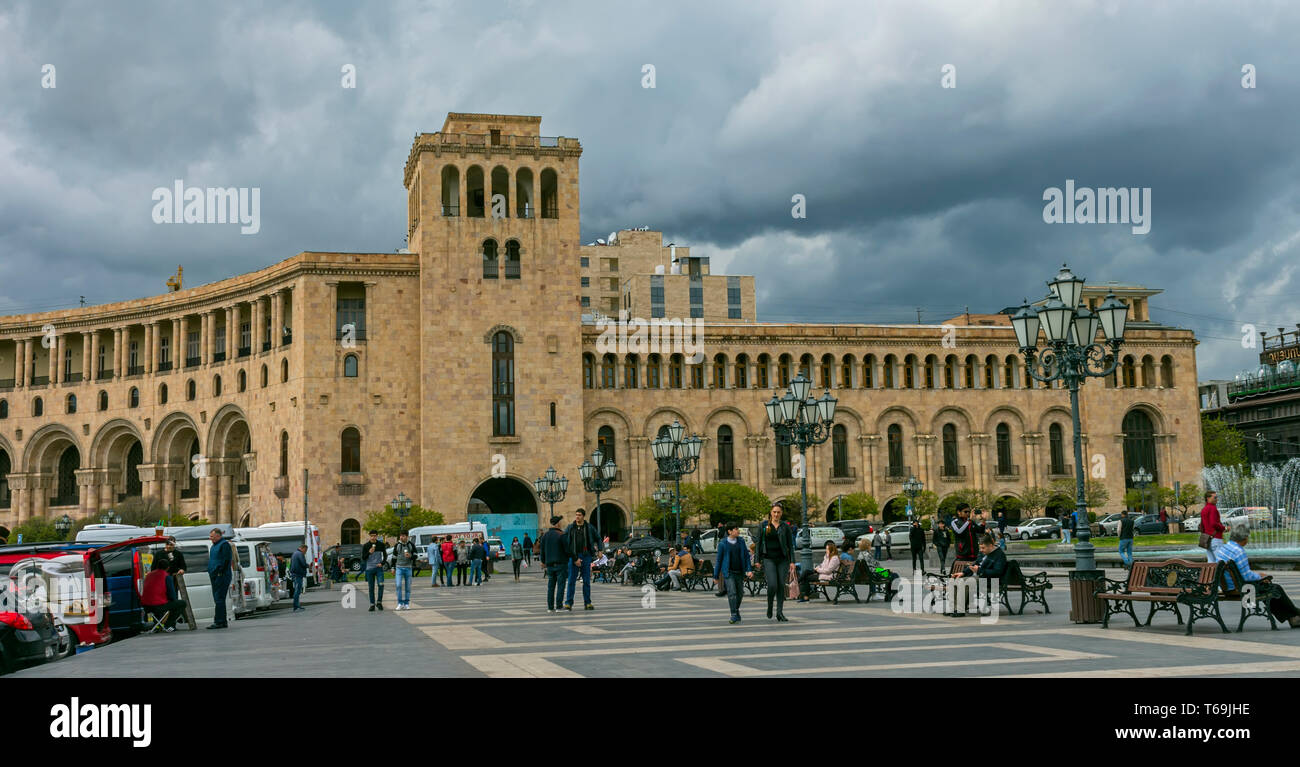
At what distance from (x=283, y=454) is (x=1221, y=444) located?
59808 mm

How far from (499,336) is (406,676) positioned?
4782 cm

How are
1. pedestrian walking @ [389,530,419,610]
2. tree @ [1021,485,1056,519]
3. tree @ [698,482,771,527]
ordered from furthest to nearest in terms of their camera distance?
tree @ [1021,485,1056,519]
tree @ [698,482,771,527]
pedestrian walking @ [389,530,419,610]

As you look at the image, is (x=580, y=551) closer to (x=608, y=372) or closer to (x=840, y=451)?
(x=608, y=372)

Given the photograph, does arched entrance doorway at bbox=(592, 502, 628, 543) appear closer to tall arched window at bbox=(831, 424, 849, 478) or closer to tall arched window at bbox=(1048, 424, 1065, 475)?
tall arched window at bbox=(831, 424, 849, 478)

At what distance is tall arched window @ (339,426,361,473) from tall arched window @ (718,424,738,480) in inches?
773

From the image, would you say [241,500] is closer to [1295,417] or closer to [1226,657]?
[1226,657]

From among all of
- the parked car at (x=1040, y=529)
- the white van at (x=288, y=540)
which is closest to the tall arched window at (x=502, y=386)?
the white van at (x=288, y=540)

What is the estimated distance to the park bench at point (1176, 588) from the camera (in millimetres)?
11789

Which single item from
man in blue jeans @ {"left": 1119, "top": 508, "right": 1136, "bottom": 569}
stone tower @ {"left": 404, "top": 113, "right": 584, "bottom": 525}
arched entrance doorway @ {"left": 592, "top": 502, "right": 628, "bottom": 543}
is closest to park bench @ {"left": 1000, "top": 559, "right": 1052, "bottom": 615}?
man in blue jeans @ {"left": 1119, "top": 508, "right": 1136, "bottom": 569}

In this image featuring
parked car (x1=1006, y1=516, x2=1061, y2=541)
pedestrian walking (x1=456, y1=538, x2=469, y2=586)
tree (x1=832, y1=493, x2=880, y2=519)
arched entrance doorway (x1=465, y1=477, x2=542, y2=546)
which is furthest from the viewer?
tree (x1=832, y1=493, x2=880, y2=519)

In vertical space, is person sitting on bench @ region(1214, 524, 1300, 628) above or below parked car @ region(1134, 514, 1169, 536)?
above

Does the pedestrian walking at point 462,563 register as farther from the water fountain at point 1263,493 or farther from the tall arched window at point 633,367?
the tall arched window at point 633,367

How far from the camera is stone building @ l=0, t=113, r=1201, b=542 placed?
55375 millimetres

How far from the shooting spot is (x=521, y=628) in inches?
586
